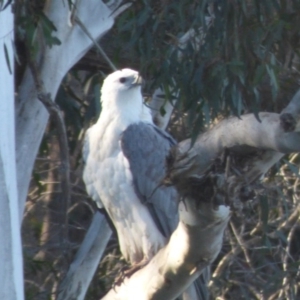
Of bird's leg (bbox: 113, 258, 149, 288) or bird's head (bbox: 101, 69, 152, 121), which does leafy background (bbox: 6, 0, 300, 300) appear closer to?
bird's head (bbox: 101, 69, 152, 121)

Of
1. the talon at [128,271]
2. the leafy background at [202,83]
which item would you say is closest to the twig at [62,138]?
the leafy background at [202,83]

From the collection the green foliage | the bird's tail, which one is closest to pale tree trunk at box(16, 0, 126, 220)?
the bird's tail

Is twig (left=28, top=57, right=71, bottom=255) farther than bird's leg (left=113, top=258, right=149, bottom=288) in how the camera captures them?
No

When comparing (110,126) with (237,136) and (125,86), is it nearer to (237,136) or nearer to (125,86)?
(125,86)

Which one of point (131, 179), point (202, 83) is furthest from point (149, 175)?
point (202, 83)

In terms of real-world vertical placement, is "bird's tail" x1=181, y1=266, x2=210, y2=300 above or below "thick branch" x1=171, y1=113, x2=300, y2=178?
below

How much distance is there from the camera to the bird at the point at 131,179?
165 inches

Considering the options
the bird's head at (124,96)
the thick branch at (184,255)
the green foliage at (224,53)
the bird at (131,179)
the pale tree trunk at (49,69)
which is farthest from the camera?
the bird's head at (124,96)

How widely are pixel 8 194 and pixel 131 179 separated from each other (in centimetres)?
83

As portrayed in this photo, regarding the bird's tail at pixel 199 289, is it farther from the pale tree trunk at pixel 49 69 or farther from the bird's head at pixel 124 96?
the bird's head at pixel 124 96

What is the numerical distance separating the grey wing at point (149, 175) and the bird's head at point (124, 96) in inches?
5.1

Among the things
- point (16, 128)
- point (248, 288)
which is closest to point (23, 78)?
point (16, 128)

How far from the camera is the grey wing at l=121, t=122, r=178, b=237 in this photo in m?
4.20

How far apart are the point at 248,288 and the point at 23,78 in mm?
1945
